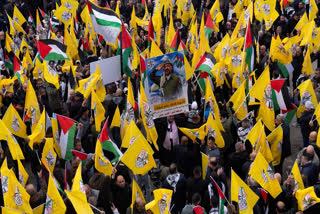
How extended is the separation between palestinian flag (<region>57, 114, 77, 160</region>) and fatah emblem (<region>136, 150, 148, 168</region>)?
1.54 metres

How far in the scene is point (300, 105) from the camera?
1163 centimetres

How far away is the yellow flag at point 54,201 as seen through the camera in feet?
25.7

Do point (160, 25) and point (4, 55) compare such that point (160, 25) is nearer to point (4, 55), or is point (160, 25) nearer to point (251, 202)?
point (4, 55)

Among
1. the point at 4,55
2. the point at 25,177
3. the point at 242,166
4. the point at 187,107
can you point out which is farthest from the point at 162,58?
the point at 4,55

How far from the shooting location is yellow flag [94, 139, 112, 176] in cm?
891

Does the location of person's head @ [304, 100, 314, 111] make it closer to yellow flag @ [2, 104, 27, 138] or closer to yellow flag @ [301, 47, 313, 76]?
yellow flag @ [301, 47, 313, 76]

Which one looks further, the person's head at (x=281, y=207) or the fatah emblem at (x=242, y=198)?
the person's head at (x=281, y=207)

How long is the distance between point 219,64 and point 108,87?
242 centimetres

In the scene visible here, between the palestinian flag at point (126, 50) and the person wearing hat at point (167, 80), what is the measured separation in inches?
77.4

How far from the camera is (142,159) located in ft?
29.8

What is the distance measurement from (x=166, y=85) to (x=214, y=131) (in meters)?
1.43

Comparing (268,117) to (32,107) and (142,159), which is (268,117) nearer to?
(142,159)

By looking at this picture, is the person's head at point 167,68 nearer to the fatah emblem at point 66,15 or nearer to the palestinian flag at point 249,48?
the palestinian flag at point 249,48

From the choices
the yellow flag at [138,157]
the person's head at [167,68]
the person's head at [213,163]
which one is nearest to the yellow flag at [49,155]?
the yellow flag at [138,157]
